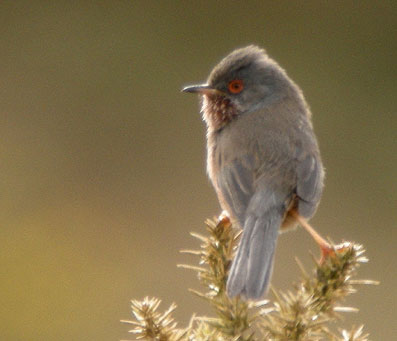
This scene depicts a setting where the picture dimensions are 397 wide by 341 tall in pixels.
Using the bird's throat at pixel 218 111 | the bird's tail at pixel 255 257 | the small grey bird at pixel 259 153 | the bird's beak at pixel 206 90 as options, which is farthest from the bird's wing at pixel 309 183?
the bird's beak at pixel 206 90

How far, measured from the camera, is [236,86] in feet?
16.4

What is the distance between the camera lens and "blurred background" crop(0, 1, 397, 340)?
7.64 meters

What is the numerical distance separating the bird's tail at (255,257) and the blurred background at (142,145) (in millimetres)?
2837

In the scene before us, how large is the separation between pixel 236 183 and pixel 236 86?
815mm

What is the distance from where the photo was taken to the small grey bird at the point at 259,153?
13.1ft

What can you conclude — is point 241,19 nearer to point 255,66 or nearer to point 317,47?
point 317,47

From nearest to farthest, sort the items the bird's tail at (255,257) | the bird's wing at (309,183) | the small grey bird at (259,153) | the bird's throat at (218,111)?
the bird's tail at (255,257) → the small grey bird at (259,153) → the bird's wing at (309,183) → the bird's throat at (218,111)

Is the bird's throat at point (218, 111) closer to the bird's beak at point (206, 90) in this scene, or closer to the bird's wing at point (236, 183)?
the bird's beak at point (206, 90)

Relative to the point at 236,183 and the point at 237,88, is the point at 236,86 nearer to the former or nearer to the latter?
the point at 237,88

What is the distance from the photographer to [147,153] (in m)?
9.16

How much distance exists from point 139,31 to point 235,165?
5.86 meters

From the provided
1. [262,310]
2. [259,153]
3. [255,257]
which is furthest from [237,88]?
[262,310]

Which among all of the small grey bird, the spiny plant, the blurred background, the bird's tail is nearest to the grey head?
the small grey bird

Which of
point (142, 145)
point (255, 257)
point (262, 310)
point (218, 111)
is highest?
point (142, 145)
